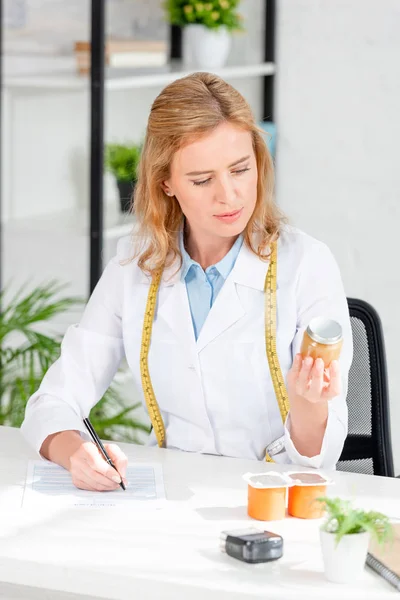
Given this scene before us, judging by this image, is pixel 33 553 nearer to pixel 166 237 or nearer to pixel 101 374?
pixel 101 374

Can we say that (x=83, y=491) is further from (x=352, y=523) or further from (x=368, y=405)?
(x=368, y=405)

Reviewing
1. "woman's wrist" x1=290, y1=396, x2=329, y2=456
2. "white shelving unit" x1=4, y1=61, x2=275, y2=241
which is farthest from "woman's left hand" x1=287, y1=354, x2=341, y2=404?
"white shelving unit" x1=4, y1=61, x2=275, y2=241

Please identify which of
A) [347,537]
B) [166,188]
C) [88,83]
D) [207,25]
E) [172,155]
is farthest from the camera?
[207,25]

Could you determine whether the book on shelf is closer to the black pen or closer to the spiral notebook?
the black pen

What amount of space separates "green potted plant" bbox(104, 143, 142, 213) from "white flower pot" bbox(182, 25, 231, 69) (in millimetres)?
386

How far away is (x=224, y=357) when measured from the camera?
2061mm

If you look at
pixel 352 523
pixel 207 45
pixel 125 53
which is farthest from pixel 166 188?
pixel 207 45

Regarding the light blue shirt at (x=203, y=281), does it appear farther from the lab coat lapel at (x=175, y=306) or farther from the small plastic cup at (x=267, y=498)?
the small plastic cup at (x=267, y=498)

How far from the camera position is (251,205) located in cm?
202

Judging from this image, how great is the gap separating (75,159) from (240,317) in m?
1.84

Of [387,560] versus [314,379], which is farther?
[314,379]

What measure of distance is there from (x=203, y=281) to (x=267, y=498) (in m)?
0.62

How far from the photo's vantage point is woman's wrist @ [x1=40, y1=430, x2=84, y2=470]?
74.6 inches

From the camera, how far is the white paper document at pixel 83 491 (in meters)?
1.73
